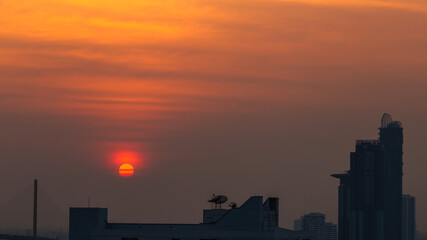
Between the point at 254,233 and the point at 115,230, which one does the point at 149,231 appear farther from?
the point at 254,233

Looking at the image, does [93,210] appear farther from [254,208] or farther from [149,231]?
[254,208]

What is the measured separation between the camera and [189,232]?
152125 mm

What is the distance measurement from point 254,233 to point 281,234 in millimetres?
5515

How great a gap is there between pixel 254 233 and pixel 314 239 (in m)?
15.8

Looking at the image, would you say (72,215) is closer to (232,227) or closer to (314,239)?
(232,227)

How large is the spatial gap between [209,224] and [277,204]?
41.4 feet

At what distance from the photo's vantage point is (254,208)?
15475 centimetres

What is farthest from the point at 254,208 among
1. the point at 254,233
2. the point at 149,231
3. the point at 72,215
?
the point at 72,215

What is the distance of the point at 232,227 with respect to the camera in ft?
506

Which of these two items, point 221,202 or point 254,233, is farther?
point 221,202

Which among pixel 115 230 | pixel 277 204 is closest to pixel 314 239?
pixel 277 204

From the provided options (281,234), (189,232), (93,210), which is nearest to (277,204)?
(281,234)

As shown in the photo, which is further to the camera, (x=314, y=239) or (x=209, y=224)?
(x=314, y=239)

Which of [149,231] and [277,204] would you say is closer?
[149,231]
